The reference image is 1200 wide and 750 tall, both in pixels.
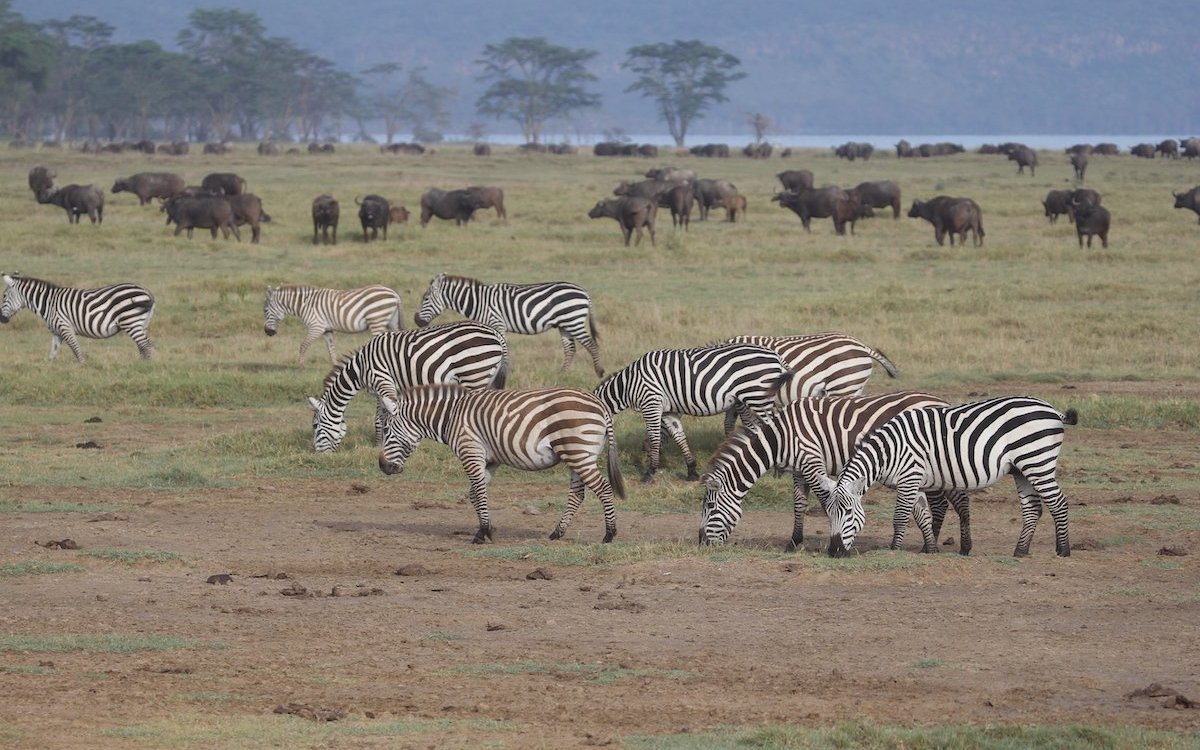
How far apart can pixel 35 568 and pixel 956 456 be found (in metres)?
5.79

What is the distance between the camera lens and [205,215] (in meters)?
35.4

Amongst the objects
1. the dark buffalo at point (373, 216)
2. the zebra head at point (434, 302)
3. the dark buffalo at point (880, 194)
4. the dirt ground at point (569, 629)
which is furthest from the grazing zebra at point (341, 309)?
the dark buffalo at point (880, 194)

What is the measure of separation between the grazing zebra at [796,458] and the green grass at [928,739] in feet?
13.2

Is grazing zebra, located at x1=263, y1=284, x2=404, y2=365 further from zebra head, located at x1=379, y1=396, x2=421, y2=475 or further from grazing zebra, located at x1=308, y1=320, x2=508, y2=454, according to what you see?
zebra head, located at x1=379, y1=396, x2=421, y2=475

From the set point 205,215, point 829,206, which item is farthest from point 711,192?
point 205,215

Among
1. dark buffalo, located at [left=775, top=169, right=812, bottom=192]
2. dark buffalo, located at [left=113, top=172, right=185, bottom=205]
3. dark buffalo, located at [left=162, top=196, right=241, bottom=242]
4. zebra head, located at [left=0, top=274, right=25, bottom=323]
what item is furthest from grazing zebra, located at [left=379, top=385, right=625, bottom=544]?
dark buffalo, located at [left=775, top=169, right=812, bottom=192]

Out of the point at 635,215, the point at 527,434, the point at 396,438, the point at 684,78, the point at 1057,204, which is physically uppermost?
the point at 684,78

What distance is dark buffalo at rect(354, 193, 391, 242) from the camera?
117 ft

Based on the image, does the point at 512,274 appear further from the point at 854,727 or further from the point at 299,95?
the point at 299,95

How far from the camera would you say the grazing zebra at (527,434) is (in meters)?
11.4

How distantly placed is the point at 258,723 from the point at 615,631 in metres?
2.44

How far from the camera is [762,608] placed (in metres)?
9.66

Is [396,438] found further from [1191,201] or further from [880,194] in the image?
[1191,201]

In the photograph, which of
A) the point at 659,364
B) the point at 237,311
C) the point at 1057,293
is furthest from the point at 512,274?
the point at 659,364
